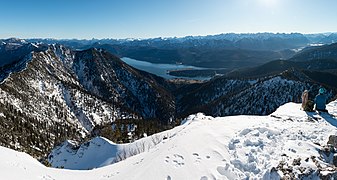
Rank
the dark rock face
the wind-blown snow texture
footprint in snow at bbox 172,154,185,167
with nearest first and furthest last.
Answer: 1. the wind-blown snow texture
2. footprint in snow at bbox 172,154,185,167
3. the dark rock face

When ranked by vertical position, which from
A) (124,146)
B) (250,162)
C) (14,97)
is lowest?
(14,97)

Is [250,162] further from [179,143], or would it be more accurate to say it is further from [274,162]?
[179,143]

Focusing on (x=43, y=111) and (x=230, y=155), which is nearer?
(x=230, y=155)

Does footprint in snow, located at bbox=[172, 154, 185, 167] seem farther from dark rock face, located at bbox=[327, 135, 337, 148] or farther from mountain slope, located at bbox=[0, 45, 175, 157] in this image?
mountain slope, located at bbox=[0, 45, 175, 157]

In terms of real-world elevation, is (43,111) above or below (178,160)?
below

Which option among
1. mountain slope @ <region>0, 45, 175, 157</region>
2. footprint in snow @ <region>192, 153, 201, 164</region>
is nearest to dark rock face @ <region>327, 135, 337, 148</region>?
footprint in snow @ <region>192, 153, 201, 164</region>

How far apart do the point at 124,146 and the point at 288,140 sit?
2708 centimetres

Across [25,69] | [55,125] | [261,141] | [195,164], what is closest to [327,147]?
[261,141]

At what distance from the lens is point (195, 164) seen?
47.1 ft

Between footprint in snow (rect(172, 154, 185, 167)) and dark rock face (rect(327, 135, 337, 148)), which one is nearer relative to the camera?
footprint in snow (rect(172, 154, 185, 167))

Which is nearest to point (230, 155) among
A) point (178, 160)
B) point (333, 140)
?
point (178, 160)

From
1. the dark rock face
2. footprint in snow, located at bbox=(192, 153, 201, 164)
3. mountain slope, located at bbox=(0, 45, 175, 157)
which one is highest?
the dark rock face

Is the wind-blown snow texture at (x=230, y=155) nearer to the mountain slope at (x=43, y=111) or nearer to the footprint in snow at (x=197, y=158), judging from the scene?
the footprint in snow at (x=197, y=158)

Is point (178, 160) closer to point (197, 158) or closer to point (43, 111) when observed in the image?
point (197, 158)
